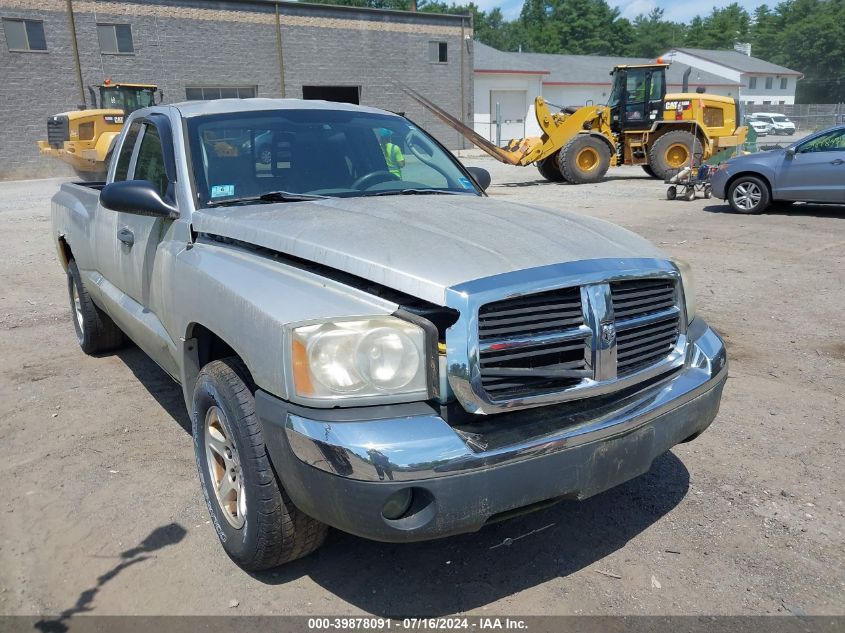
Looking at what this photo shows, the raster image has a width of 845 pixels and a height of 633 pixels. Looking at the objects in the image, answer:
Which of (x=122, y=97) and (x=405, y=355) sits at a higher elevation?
(x=122, y=97)

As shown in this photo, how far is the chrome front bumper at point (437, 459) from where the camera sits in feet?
7.12

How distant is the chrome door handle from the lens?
3873mm

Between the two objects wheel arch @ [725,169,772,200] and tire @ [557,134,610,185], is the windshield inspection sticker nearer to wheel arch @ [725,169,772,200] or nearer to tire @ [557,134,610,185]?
wheel arch @ [725,169,772,200]

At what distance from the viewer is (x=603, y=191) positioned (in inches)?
689

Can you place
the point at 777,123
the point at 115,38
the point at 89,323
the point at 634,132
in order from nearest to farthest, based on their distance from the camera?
1. the point at 89,323
2. the point at 634,132
3. the point at 115,38
4. the point at 777,123

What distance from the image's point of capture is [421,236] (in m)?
2.70

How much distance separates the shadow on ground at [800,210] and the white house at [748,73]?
56.2 meters

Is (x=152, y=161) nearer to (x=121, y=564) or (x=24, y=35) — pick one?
(x=121, y=564)

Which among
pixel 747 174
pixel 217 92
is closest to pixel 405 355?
pixel 747 174

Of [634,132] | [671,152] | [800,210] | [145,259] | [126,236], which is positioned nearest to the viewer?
[145,259]

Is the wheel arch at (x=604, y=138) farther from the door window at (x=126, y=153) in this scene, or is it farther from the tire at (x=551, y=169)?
the door window at (x=126, y=153)

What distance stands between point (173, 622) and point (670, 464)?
2520 millimetres

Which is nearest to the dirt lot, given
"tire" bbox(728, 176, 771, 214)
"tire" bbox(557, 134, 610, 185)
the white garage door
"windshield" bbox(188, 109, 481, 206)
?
"windshield" bbox(188, 109, 481, 206)

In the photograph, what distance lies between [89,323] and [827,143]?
11.6 metres
